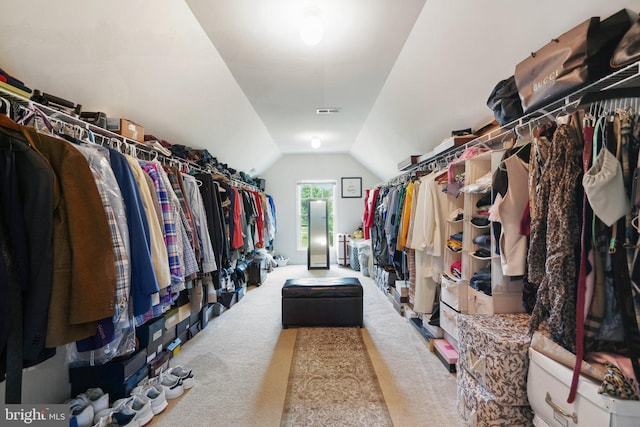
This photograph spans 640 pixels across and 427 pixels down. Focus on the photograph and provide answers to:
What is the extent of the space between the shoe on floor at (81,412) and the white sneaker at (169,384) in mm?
344

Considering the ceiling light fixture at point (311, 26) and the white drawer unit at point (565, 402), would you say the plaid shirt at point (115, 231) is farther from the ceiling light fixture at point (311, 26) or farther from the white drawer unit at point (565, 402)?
the white drawer unit at point (565, 402)

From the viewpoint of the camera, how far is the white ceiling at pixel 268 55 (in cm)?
133

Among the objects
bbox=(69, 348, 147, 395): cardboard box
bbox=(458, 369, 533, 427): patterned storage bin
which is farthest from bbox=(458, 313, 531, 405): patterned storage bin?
bbox=(69, 348, 147, 395): cardboard box

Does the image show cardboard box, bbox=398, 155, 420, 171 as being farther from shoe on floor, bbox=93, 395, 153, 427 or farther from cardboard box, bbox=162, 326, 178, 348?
shoe on floor, bbox=93, 395, 153, 427

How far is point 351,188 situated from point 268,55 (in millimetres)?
4205

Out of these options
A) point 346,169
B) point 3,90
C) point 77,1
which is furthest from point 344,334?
point 346,169

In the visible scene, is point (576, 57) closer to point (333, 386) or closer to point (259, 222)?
point (333, 386)

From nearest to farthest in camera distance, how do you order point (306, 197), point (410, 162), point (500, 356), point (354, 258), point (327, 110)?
point (500, 356), point (410, 162), point (327, 110), point (354, 258), point (306, 197)

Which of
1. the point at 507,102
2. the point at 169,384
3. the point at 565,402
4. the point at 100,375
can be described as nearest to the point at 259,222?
the point at 169,384

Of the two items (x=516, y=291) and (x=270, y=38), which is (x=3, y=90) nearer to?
(x=270, y=38)

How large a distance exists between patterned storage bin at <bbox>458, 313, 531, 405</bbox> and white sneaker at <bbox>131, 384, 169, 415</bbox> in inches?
71.4

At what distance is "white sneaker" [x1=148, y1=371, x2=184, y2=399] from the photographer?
172 centimetres

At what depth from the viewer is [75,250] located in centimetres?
96

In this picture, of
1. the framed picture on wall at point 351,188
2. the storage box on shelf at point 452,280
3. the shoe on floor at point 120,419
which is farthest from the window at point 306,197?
the shoe on floor at point 120,419
